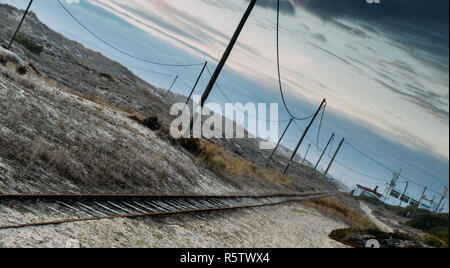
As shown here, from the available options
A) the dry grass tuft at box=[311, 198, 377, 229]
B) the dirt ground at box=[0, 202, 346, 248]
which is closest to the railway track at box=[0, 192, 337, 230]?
the dirt ground at box=[0, 202, 346, 248]

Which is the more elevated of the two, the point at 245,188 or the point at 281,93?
the point at 281,93

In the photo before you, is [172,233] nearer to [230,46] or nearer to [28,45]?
[230,46]

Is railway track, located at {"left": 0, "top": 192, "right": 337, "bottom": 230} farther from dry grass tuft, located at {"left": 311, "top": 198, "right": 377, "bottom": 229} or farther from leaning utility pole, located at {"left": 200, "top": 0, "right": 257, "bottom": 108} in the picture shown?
dry grass tuft, located at {"left": 311, "top": 198, "right": 377, "bottom": 229}

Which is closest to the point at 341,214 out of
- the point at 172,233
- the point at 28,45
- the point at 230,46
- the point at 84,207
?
the point at 230,46

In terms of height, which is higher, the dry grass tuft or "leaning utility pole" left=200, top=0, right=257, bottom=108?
"leaning utility pole" left=200, top=0, right=257, bottom=108

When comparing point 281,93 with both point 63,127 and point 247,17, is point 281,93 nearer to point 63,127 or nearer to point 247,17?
point 247,17

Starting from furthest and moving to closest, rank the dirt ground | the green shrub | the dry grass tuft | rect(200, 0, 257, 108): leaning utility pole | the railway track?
1. the green shrub
2. the dry grass tuft
3. rect(200, 0, 257, 108): leaning utility pole
4. the railway track
5. the dirt ground

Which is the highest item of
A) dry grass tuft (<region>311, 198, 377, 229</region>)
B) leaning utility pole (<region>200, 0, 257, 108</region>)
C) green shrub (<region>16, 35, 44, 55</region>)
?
leaning utility pole (<region>200, 0, 257, 108</region>)

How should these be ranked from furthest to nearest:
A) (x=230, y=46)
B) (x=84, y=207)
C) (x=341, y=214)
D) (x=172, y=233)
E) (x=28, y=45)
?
1. (x=28, y=45)
2. (x=341, y=214)
3. (x=230, y=46)
4. (x=172, y=233)
5. (x=84, y=207)

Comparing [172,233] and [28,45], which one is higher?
[28,45]

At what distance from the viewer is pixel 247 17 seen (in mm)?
18984
